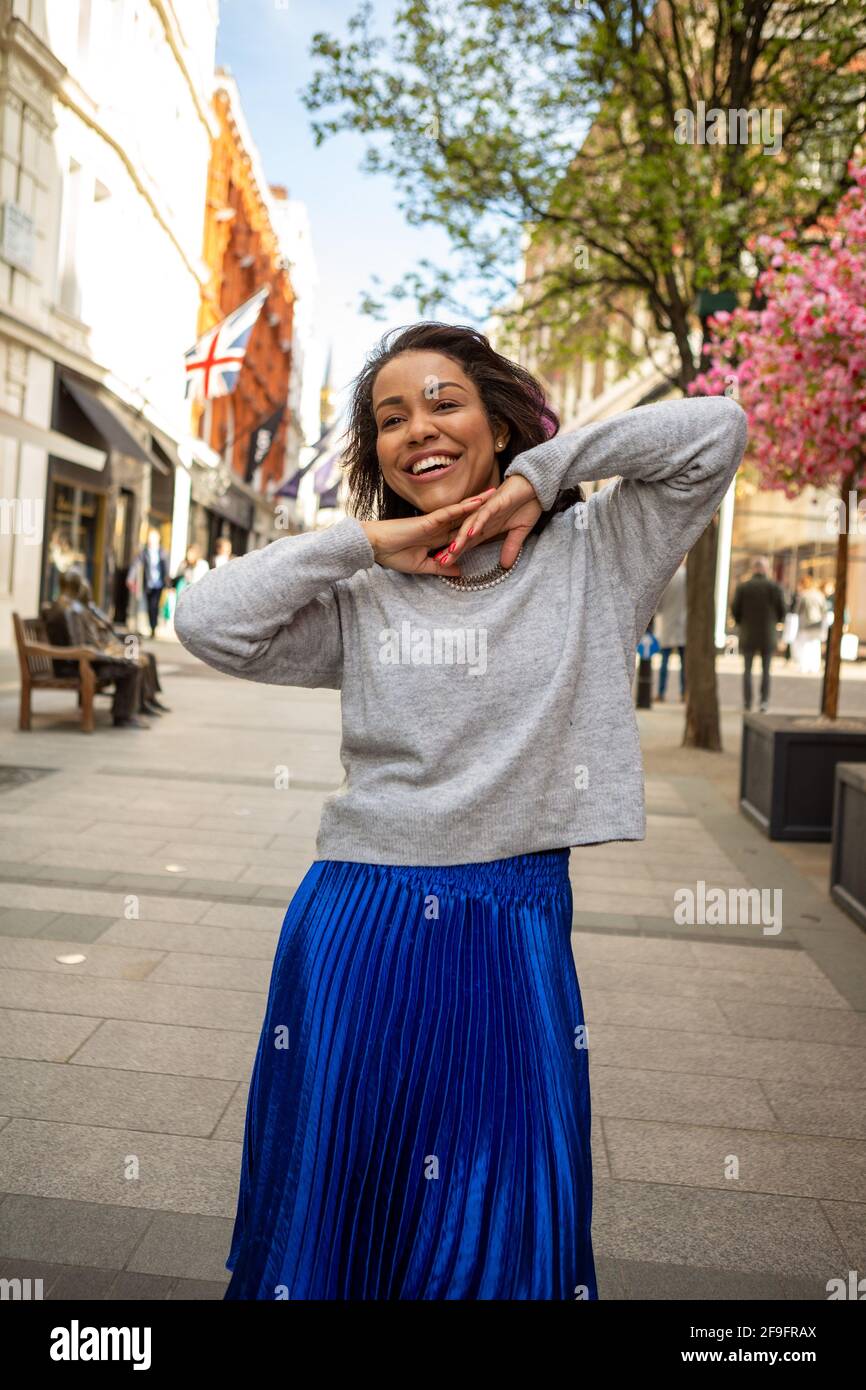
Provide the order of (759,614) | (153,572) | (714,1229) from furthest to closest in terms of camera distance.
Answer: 1. (153,572)
2. (759,614)
3. (714,1229)

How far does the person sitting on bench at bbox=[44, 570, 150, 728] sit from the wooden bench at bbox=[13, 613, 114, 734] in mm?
126

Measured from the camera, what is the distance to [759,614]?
14.7 m

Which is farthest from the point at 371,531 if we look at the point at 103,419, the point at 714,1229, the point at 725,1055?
the point at 103,419

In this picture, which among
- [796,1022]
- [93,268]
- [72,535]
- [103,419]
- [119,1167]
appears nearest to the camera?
[119,1167]

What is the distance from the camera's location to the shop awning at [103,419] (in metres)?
20.6

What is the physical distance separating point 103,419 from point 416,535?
67.7 feet

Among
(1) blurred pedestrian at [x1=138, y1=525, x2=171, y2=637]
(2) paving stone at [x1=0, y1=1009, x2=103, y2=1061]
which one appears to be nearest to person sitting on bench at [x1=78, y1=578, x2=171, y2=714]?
(2) paving stone at [x1=0, y1=1009, x2=103, y2=1061]

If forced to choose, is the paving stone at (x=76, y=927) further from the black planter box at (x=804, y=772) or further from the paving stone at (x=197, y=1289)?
the black planter box at (x=804, y=772)

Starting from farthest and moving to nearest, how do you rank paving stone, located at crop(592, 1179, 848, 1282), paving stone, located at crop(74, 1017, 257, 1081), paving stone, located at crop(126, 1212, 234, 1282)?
paving stone, located at crop(74, 1017, 257, 1081) → paving stone, located at crop(592, 1179, 848, 1282) → paving stone, located at crop(126, 1212, 234, 1282)

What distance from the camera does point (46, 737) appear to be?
1048 cm

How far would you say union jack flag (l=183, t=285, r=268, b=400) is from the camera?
71.9ft

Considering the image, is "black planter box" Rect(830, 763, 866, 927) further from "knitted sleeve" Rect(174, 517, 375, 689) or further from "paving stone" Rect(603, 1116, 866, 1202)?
"knitted sleeve" Rect(174, 517, 375, 689)

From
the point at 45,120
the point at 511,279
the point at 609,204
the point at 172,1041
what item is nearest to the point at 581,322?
the point at 511,279

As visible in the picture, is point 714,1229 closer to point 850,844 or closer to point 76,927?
point 76,927
